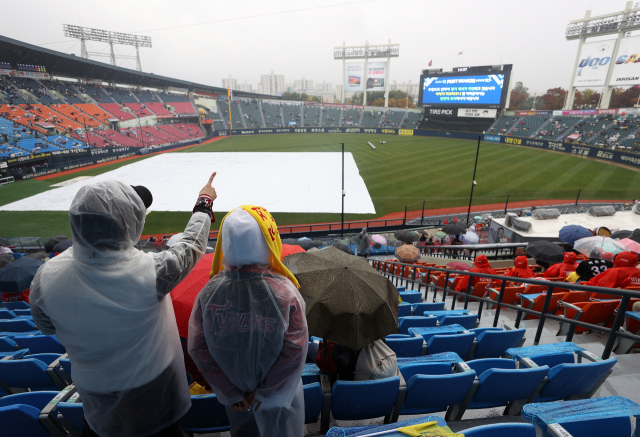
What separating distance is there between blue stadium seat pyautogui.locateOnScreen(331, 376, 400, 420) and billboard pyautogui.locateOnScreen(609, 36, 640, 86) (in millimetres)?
53110

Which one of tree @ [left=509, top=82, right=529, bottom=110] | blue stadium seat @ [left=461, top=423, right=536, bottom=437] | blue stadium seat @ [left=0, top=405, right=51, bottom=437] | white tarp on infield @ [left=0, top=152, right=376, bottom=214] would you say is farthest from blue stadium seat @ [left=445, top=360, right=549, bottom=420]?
tree @ [left=509, top=82, right=529, bottom=110]

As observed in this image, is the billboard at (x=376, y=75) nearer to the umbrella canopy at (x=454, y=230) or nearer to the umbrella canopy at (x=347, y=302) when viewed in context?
the umbrella canopy at (x=454, y=230)

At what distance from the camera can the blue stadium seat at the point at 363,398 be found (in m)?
2.31

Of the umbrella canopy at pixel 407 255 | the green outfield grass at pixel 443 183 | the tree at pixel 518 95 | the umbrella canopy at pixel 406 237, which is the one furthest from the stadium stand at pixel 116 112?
the tree at pixel 518 95

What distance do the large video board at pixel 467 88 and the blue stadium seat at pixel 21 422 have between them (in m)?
56.9

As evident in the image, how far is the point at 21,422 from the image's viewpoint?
2.02m

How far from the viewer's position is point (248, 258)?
1.66 m

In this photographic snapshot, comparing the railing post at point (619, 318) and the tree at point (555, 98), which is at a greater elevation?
→ the tree at point (555, 98)

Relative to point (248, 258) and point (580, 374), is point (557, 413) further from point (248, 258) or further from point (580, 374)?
point (248, 258)

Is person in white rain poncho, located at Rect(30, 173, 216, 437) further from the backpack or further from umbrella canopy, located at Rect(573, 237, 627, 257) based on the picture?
umbrella canopy, located at Rect(573, 237, 627, 257)

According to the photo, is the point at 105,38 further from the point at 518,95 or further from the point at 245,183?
the point at 518,95

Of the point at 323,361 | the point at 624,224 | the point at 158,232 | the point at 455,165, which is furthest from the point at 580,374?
the point at 455,165

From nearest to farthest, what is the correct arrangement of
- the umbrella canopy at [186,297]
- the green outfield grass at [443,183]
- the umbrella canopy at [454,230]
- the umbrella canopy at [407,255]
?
the umbrella canopy at [186,297] → the umbrella canopy at [407,255] → the umbrella canopy at [454,230] → the green outfield grass at [443,183]

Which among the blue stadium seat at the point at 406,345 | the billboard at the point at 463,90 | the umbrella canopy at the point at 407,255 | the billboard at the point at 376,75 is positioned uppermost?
the billboard at the point at 376,75
